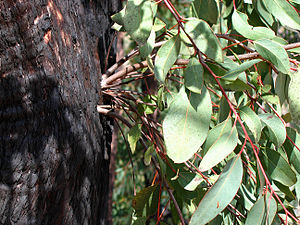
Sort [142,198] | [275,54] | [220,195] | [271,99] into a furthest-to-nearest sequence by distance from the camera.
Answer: [142,198], [271,99], [275,54], [220,195]

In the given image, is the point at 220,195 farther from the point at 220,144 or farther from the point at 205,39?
the point at 205,39

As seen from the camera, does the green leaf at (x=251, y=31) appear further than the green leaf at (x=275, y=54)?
Yes

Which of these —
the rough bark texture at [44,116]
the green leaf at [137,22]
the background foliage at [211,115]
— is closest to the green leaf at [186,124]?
the background foliage at [211,115]

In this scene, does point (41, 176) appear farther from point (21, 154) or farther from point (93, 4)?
point (93, 4)

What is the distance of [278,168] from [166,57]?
334 millimetres

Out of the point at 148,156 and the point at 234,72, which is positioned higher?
the point at 234,72

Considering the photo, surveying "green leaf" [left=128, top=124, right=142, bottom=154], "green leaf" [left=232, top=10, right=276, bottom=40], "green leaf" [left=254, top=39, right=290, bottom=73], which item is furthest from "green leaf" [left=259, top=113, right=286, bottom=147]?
"green leaf" [left=128, top=124, right=142, bottom=154]

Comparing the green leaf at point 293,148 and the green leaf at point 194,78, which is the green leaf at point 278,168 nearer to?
the green leaf at point 293,148

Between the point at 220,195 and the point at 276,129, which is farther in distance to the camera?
the point at 276,129

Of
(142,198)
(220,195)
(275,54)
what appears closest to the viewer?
(220,195)

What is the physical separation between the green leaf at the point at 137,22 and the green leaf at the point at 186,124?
0.44ft

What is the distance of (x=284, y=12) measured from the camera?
97 cm

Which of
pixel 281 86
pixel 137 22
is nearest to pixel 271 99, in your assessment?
pixel 281 86

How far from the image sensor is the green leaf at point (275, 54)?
30.6 inches
